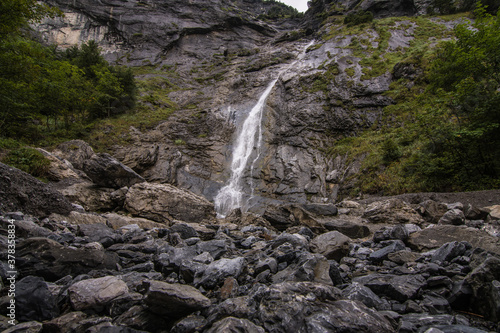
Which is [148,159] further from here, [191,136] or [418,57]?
[418,57]

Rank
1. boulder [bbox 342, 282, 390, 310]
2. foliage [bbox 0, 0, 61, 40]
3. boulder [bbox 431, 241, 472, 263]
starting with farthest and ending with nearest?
foliage [bbox 0, 0, 61, 40] < boulder [bbox 431, 241, 472, 263] < boulder [bbox 342, 282, 390, 310]

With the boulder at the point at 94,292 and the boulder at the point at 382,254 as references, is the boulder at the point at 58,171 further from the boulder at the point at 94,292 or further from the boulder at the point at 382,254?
the boulder at the point at 382,254

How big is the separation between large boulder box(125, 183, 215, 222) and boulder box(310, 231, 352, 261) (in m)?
6.17

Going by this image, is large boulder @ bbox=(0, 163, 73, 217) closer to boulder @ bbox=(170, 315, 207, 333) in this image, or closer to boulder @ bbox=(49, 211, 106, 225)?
boulder @ bbox=(49, 211, 106, 225)

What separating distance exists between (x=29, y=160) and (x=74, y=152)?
3945mm

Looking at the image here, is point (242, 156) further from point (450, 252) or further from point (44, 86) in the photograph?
point (450, 252)

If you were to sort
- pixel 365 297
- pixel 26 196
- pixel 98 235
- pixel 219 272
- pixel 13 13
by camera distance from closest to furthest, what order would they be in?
1. pixel 365 297
2. pixel 219 272
3. pixel 98 235
4. pixel 26 196
5. pixel 13 13

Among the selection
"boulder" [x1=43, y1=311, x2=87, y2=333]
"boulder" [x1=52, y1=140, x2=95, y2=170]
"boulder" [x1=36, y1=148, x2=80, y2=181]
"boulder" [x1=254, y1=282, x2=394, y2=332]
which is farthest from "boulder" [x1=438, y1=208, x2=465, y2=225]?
"boulder" [x1=52, y1=140, x2=95, y2=170]

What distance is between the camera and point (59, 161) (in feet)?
34.9

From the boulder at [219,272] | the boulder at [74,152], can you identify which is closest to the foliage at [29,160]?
the boulder at [74,152]

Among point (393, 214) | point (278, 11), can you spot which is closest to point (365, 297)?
point (393, 214)

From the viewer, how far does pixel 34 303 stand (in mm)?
1974

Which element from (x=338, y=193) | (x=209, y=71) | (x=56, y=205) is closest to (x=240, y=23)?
(x=209, y=71)

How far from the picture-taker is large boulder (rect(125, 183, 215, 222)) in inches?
340
